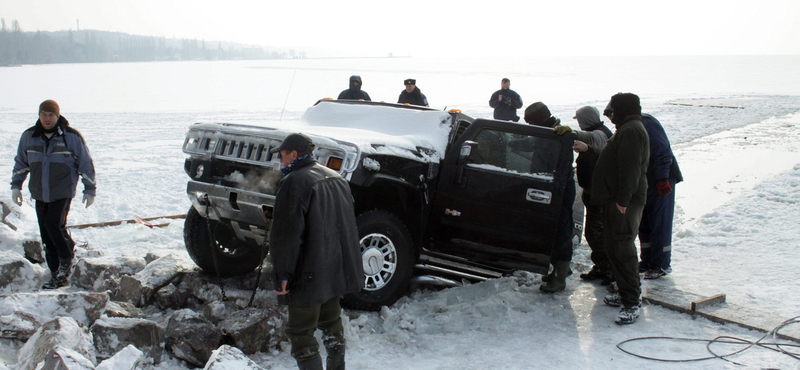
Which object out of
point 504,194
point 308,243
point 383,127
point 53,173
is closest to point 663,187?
point 504,194

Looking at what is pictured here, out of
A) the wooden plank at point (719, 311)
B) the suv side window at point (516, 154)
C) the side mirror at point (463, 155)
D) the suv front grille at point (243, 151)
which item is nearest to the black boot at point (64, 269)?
the suv front grille at point (243, 151)

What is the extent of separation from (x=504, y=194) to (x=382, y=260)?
1168 mm

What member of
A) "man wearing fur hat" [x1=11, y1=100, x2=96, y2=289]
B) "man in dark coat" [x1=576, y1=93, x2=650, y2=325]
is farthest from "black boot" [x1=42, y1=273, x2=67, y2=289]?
"man in dark coat" [x1=576, y1=93, x2=650, y2=325]

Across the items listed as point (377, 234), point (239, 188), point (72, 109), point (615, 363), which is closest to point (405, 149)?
point (377, 234)

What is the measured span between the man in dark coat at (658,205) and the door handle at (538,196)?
117cm

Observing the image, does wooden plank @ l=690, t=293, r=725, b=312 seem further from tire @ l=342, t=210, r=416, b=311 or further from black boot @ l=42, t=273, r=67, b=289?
black boot @ l=42, t=273, r=67, b=289

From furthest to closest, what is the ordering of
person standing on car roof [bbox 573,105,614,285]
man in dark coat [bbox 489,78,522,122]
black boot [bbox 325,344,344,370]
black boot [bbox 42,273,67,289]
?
man in dark coat [bbox 489,78,522,122]
person standing on car roof [bbox 573,105,614,285]
black boot [bbox 42,273,67,289]
black boot [bbox 325,344,344,370]

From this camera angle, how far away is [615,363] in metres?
4.43

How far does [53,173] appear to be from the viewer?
5.67 meters

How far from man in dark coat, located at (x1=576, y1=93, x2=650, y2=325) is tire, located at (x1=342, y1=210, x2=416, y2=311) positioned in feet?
5.06

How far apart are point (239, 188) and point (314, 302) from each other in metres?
1.61

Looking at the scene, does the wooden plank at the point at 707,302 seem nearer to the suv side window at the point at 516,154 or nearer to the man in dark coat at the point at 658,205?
the man in dark coat at the point at 658,205

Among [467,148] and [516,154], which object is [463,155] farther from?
[516,154]

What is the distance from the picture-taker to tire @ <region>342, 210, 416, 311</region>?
5.07 metres
